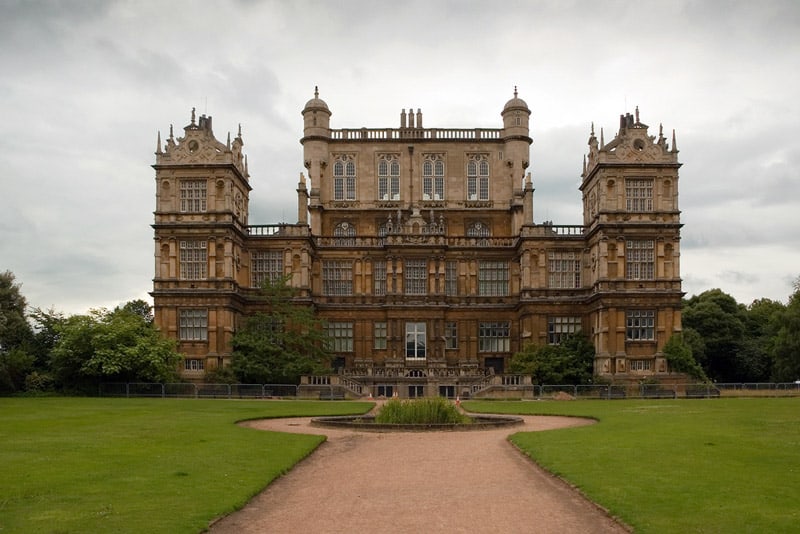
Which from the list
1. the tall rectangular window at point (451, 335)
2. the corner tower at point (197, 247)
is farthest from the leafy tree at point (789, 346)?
the corner tower at point (197, 247)

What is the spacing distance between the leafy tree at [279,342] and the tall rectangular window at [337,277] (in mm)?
3932

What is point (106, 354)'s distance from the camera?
53.5 meters

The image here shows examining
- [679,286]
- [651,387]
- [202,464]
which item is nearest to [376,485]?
[202,464]

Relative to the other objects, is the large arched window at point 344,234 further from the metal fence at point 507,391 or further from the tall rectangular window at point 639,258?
the tall rectangular window at point 639,258

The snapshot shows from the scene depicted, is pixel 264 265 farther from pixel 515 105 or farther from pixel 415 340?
pixel 515 105

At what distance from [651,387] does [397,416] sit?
27.5 m

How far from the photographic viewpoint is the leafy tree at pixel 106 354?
53.5 metres

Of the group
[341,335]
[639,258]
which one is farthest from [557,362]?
[341,335]

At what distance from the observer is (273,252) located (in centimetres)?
6806

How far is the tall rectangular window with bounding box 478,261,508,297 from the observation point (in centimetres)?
7044

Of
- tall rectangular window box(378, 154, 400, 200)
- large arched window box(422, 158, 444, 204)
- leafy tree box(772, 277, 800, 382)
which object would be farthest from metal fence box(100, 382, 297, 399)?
leafy tree box(772, 277, 800, 382)

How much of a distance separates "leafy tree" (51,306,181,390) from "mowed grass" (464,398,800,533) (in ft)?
95.5

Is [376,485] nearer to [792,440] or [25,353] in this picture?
[792,440]

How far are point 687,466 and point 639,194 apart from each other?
45.1 m
